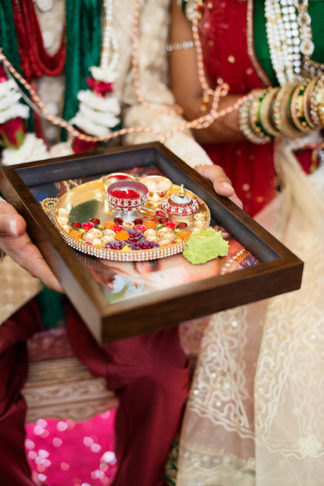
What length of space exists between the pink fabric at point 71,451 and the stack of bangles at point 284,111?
2.21 feet

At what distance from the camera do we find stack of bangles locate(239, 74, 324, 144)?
1.05 meters

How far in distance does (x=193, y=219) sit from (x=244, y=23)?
53cm

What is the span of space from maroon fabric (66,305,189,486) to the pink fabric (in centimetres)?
6

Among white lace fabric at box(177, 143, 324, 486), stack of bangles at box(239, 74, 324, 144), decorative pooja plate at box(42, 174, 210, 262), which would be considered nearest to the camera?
decorative pooja plate at box(42, 174, 210, 262)

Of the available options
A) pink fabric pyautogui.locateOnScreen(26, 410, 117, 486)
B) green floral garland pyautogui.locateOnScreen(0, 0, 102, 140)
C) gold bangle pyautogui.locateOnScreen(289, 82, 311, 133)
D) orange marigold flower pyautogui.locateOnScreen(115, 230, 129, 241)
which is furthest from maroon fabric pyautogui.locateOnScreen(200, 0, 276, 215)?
pink fabric pyautogui.locateOnScreen(26, 410, 117, 486)

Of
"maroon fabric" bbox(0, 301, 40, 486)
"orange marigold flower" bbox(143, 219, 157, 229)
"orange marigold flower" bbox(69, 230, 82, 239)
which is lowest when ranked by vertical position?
"maroon fabric" bbox(0, 301, 40, 486)

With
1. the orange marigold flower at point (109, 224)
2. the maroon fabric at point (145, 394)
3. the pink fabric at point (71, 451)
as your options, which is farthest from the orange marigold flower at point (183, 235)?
the pink fabric at point (71, 451)

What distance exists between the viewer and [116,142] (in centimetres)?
126

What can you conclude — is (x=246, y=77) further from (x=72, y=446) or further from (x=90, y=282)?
(x=72, y=446)

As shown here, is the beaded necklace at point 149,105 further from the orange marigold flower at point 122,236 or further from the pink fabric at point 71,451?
the pink fabric at point 71,451

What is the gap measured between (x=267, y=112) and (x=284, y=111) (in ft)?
0.12

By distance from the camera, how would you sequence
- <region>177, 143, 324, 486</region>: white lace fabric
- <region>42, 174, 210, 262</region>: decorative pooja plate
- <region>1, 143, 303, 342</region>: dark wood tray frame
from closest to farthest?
<region>1, 143, 303, 342</region>: dark wood tray frame → <region>42, 174, 210, 262</region>: decorative pooja plate → <region>177, 143, 324, 486</region>: white lace fabric

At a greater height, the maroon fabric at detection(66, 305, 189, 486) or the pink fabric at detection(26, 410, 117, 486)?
the maroon fabric at detection(66, 305, 189, 486)

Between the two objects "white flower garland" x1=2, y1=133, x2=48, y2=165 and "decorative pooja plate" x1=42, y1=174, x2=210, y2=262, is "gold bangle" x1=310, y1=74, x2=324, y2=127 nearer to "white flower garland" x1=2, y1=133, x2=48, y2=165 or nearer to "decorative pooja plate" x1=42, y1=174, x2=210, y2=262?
"decorative pooja plate" x1=42, y1=174, x2=210, y2=262
